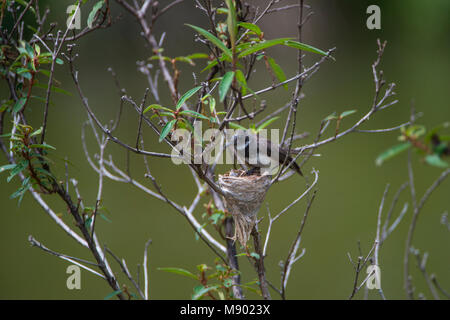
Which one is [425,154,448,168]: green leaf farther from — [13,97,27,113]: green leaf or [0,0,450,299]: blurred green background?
[0,0,450,299]: blurred green background

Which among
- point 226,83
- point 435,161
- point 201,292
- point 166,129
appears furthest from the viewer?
point 201,292

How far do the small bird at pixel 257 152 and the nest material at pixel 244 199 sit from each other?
0.26 metres

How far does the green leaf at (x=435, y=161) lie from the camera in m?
1.11

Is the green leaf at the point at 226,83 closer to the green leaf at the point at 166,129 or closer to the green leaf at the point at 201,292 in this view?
the green leaf at the point at 166,129

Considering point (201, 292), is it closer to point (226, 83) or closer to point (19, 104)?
point (226, 83)

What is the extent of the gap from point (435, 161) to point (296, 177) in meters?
5.98

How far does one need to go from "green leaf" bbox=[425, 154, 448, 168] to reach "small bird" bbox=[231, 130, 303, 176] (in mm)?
1660

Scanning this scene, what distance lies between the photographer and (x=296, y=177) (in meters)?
7.06

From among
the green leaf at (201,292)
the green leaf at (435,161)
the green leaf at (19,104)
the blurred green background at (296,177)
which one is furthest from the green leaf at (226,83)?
the blurred green background at (296,177)

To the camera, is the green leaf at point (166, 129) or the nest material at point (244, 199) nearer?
the green leaf at point (166, 129)

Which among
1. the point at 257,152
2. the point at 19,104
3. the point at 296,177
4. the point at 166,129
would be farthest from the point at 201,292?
the point at 296,177

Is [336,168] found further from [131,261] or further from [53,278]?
[53,278]
